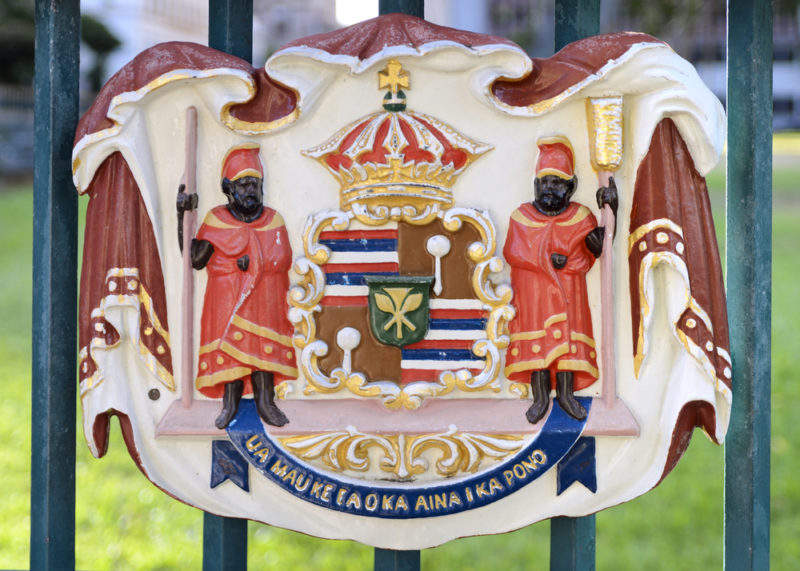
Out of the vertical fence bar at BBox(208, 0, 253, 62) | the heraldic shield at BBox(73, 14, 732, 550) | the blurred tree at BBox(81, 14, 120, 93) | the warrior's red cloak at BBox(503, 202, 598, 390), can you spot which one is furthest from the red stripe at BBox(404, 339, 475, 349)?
the blurred tree at BBox(81, 14, 120, 93)

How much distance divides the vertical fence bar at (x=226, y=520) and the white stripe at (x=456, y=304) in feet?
2.47

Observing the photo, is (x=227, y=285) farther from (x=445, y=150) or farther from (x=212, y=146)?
(x=445, y=150)

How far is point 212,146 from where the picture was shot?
2.37 meters

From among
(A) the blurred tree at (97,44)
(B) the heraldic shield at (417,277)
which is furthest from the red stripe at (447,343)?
(A) the blurred tree at (97,44)

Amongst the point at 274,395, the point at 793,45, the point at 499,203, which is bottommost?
the point at 274,395

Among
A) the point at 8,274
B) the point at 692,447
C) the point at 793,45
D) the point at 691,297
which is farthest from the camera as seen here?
the point at 793,45

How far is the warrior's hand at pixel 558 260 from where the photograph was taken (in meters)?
2.27

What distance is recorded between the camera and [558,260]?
2273mm

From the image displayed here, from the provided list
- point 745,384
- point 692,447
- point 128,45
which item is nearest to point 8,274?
point 692,447

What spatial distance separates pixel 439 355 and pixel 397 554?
1.69 ft

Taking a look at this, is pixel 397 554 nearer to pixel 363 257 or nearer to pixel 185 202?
pixel 363 257

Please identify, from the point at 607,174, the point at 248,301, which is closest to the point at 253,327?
the point at 248,301

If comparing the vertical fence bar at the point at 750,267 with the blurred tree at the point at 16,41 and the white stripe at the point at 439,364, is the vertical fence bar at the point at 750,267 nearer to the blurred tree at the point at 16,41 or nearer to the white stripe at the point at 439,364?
the white stripe at the point at 439,364

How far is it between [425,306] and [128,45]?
20.4 meters
